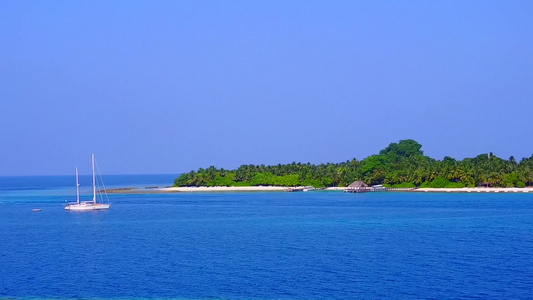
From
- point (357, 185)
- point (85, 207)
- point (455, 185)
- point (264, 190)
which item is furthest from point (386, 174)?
point (85, 207)

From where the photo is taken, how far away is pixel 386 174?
511 ft

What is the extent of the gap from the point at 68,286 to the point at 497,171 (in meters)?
121

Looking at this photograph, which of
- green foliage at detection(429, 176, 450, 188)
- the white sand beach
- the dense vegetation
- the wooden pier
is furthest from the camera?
the white sand beach

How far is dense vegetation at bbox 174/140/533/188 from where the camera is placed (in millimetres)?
142000

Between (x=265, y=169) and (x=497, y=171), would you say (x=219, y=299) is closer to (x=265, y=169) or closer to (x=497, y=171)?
(x=497, y=171)

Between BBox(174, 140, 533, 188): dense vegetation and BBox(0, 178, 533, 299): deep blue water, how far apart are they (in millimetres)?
57073

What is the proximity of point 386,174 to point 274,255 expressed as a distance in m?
109

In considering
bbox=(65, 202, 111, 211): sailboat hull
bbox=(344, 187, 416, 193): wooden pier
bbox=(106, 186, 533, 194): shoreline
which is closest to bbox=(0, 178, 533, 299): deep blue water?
bbox=(65, 202, 111, 211): sailboat hull

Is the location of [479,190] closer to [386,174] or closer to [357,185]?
[386,174]

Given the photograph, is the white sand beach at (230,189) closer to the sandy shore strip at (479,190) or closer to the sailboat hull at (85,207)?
the sandy shore strip at (479,190)

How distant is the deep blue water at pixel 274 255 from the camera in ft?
123

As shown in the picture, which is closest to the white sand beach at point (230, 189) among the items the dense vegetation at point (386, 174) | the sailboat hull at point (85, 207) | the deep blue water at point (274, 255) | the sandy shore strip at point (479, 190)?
the dense vegetation at point (386, 174)

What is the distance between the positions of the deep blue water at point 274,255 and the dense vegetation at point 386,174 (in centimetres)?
5707

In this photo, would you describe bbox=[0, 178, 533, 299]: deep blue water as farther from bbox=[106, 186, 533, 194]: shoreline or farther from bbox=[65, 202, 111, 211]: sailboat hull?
bbox=[106, 186, 533, 194]: shoreline
